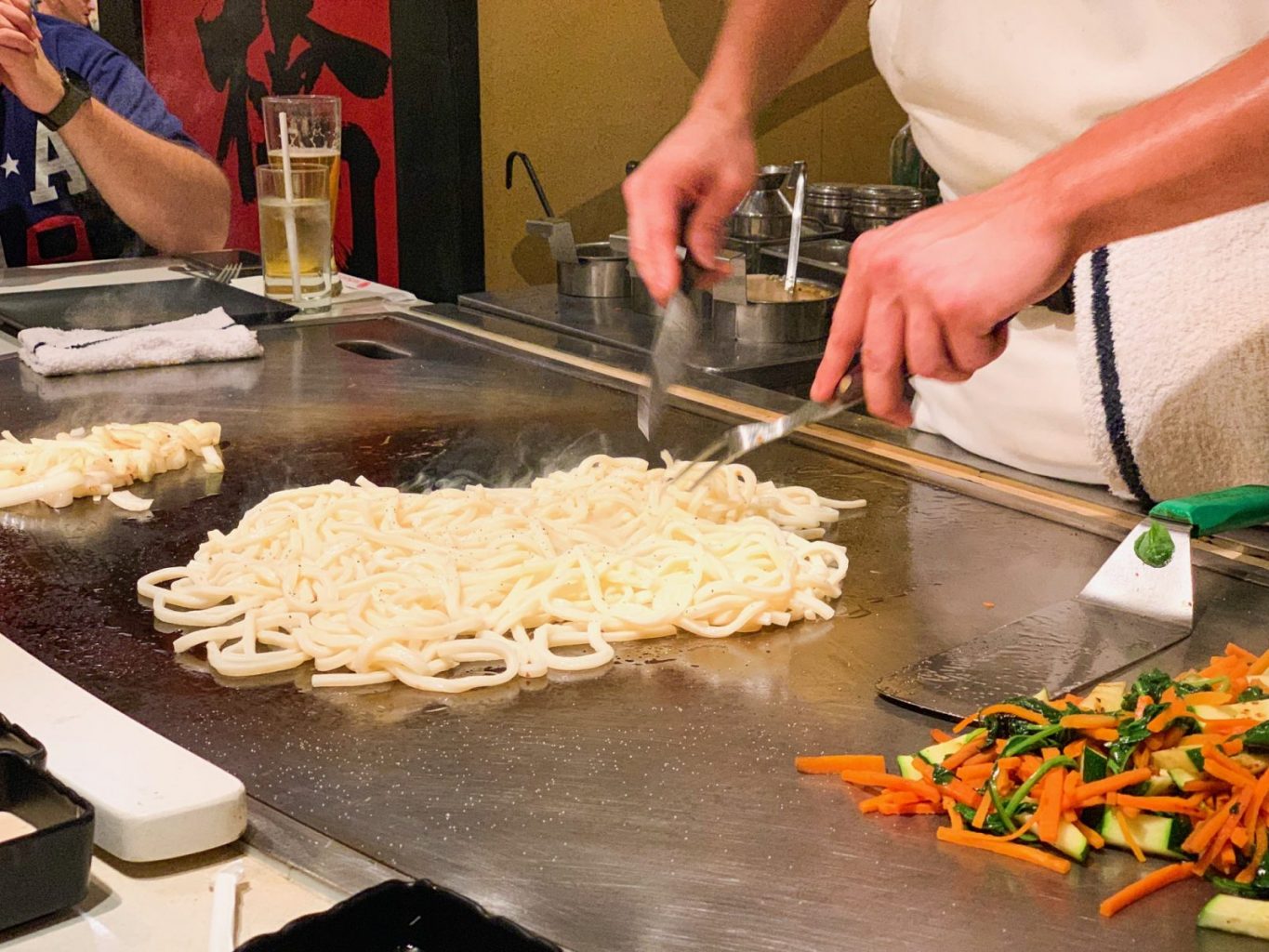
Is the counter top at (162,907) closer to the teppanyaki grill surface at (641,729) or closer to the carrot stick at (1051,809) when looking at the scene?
the teppanyaki grill surface at (641,729)

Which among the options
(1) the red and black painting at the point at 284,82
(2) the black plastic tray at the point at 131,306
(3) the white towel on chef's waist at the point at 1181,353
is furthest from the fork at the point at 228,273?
(3) the white towel on chef's waist at the point at 1181,353

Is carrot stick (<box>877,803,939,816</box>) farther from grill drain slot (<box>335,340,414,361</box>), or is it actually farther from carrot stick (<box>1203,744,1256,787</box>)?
grill drain slot (<box>335,340,414,361</box>)

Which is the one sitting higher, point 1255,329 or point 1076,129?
point 1076,129


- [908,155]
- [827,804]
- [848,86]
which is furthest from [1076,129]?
[848,86]

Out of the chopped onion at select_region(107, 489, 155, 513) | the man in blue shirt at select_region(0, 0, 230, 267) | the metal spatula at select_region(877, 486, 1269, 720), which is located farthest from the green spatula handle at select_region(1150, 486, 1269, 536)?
the man in blue shirt at select_region(0, 0, 230, 267)

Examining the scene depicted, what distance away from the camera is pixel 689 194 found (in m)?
1.94

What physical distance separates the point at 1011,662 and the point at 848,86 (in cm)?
469

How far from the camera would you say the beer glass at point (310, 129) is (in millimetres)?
3318

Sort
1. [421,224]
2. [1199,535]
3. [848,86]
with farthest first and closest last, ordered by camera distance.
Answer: [848,86] < [421,224] < [1199,535]

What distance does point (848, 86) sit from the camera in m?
5.81

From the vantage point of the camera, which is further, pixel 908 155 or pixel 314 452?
pixel 908 155

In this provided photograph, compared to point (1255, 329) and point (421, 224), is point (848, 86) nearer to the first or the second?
point (421, 224)

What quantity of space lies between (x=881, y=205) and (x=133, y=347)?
6.87 ft

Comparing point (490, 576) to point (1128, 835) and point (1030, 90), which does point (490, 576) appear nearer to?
point (1128, 835)
